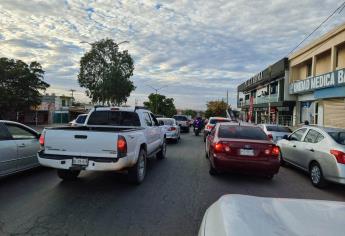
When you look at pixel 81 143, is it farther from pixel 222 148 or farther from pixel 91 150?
pixel 222 148

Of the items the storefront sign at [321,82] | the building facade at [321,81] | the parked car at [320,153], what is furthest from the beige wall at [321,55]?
the parked car at [320,153]

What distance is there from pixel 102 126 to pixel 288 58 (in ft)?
94.4

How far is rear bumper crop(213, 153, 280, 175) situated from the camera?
8.23 meters

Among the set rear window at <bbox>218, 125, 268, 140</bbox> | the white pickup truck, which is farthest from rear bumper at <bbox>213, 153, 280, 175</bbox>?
the white pickup truck

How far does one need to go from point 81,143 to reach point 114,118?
2629 millimetres

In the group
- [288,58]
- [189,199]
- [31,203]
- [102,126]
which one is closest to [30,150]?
[102,126]

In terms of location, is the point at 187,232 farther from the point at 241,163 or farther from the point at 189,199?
the point at 241,163

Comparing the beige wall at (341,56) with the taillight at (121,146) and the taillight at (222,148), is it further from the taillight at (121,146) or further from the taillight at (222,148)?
the taillight at (121,146)

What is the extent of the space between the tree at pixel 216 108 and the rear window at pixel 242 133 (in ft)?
235

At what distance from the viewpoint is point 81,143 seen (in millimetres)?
6770

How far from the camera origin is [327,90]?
2342cm

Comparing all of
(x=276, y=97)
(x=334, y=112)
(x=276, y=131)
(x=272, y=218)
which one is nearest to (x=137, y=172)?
(x=272, y=218)

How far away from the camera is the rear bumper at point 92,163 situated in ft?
21.7

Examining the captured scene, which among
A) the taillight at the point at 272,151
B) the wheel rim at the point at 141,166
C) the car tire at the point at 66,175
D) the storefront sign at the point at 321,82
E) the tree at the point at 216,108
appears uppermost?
the storefront sign at the point at 321,82
